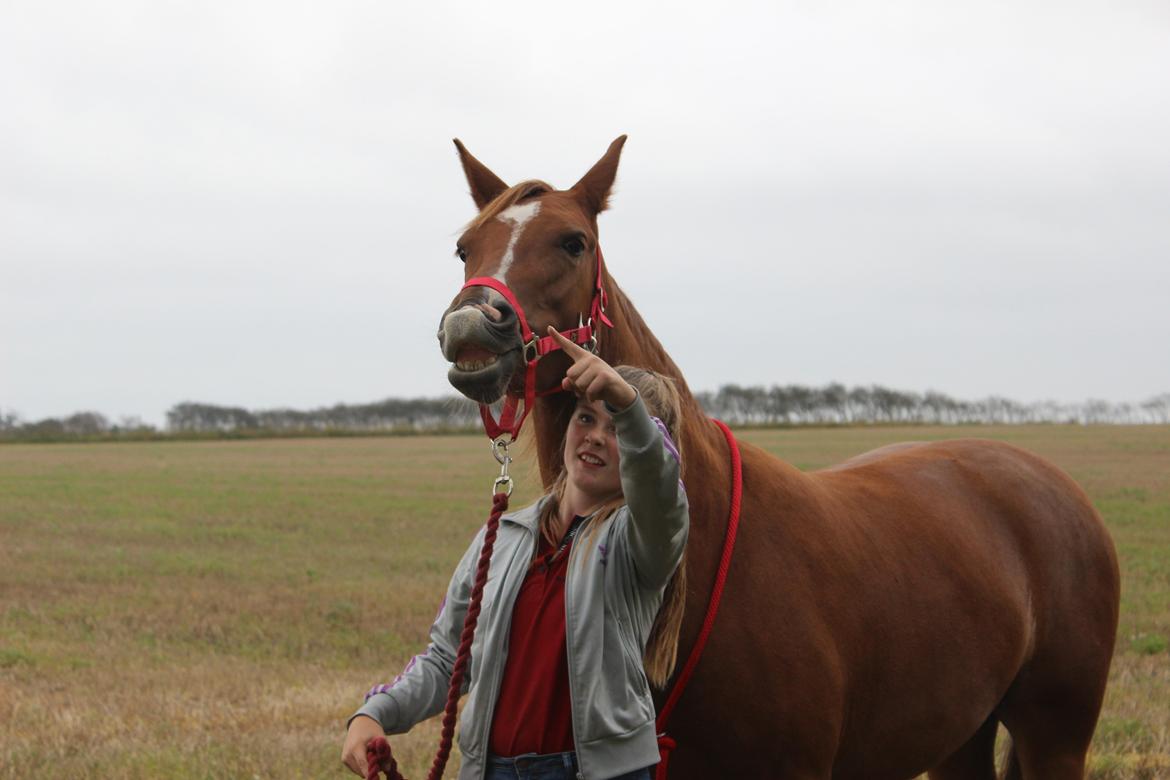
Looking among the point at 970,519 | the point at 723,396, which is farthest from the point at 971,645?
the point at 723,396

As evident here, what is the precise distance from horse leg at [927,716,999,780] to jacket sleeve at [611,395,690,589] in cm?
293

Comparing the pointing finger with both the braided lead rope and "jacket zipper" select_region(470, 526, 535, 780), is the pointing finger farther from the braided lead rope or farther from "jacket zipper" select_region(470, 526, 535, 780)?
"jacket zipper" select_region(470, 526, 535, 780)

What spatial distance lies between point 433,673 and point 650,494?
908 mm

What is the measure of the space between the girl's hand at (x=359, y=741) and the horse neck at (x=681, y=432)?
898 mm

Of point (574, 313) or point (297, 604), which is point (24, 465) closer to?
point (297, 604)

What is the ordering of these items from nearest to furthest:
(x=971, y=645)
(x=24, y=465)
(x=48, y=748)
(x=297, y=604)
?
(x=971, y=645), (x=48, y=748), (x=297, y=604), (x=24, y=465)

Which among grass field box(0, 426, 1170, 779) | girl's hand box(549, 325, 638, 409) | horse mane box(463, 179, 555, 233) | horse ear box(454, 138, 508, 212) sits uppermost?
horse ear box(454, 138, 508, 212)

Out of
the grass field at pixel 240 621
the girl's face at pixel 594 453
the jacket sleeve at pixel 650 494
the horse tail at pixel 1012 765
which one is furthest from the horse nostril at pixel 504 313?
the horse tail at pixel 1012 765

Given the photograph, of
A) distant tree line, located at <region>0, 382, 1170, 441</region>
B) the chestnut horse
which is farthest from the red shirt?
distant tree line, located at <region>0, 382, 1170, 441</region>

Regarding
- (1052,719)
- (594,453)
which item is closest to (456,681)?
(594,453)

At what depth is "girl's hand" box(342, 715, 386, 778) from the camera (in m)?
2.68

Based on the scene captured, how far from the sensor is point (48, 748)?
575 cm

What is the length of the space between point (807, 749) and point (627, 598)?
2.76ft

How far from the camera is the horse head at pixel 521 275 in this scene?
268cm
